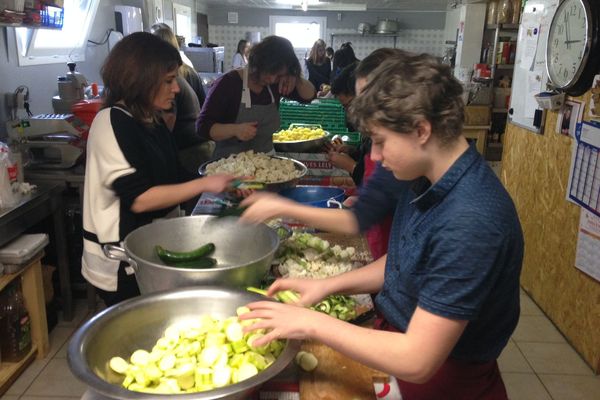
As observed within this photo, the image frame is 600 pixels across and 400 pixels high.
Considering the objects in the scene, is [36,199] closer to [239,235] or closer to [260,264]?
[239,235]

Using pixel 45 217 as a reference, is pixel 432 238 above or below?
above

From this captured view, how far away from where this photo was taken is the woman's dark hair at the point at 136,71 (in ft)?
5.97

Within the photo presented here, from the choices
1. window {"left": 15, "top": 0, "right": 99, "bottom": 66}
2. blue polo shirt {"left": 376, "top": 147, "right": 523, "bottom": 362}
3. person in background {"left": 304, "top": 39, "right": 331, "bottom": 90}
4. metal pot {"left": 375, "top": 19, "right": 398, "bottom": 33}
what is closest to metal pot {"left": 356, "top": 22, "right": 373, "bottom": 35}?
metal pot {"left": 375, "top": 19, "right": 398, "bottom": 33}

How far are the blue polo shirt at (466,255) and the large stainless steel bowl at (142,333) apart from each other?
0.33 meters

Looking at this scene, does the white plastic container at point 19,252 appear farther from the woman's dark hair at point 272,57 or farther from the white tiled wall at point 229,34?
the white tiled wall at point 229,34

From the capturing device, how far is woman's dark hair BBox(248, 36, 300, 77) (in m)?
3.03

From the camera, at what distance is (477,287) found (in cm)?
98

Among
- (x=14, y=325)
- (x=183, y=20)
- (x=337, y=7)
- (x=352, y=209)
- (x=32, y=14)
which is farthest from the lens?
(x=337, y=7)

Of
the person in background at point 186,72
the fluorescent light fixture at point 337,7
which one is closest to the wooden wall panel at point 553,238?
the person in background at point 186,72

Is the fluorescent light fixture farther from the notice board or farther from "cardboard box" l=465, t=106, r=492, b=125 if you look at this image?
the notice board

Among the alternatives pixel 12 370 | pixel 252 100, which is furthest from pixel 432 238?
pixel 12 370

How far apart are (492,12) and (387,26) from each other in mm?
4318

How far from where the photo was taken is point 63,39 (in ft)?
15.6

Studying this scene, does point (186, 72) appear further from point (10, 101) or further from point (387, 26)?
point (387, 26)
